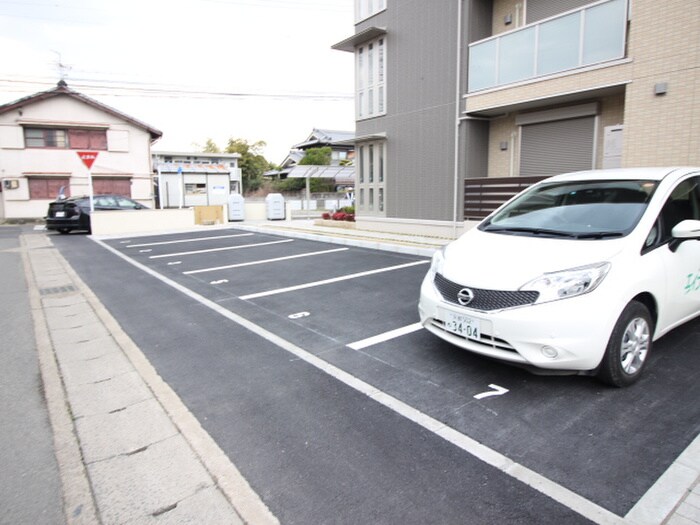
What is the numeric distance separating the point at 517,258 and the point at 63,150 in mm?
27576

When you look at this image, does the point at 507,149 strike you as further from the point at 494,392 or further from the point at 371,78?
the point at 494,392

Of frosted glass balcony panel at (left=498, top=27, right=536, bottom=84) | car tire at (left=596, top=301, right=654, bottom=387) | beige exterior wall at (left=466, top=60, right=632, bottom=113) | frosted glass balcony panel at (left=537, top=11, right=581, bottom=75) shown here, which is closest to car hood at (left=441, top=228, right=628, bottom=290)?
car tire at (left=596, top=301, right=654, bottom=387)

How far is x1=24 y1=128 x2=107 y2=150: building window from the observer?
2405 cm

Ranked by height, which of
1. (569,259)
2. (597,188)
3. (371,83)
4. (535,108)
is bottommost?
(569,259)

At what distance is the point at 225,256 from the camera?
10.0 m

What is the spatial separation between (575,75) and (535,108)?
148 centimetres

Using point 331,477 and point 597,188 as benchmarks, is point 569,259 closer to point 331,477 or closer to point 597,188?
point 597,188

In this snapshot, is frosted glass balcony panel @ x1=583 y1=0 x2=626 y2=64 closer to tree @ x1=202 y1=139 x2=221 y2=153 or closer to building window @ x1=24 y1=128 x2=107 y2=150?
building window @ x1=24 y1=128 x2=107 y2=150

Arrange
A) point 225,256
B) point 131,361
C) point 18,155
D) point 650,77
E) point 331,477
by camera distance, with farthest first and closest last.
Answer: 1. point 18,155
2. point 225,256
3. point 650,77
4. point 131,361
5. point 331,477

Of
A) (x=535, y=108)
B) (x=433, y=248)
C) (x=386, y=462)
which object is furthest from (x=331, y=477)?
(x=535, y=108)

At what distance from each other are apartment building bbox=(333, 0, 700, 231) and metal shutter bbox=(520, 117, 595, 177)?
0.08 ft

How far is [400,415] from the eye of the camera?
10.0ft

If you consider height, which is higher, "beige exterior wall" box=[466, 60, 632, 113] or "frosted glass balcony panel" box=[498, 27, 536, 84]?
"frosted glass balcony panel" box=[498, 27, 536, 84]

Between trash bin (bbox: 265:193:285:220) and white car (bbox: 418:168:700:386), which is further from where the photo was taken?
trash bin (bbox: 265:193:285:220)
